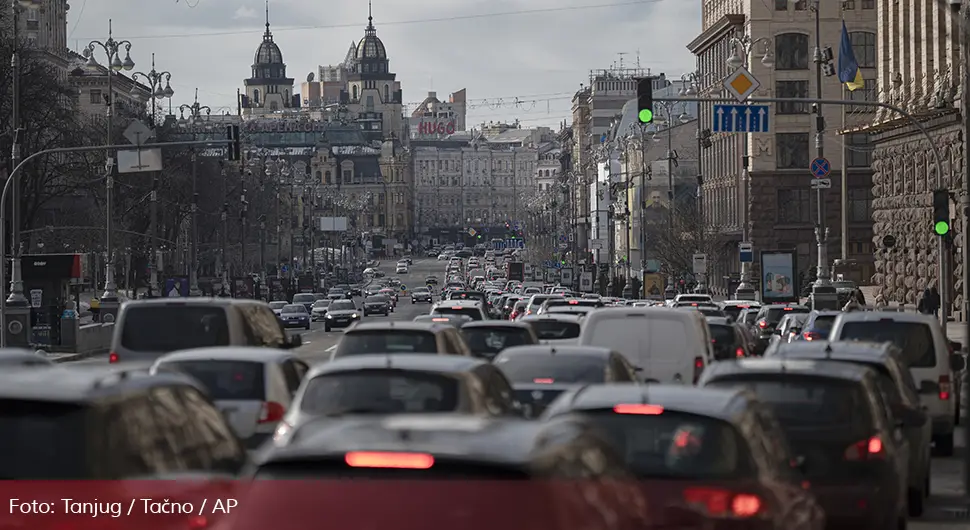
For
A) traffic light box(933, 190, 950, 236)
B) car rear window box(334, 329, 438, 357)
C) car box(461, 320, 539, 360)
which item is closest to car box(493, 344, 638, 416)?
car rear window box(334, 329, 438, 357)

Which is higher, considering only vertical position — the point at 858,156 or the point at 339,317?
the point at 858,156

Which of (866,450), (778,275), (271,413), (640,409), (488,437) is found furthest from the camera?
(778,275)

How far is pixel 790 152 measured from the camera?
308ft

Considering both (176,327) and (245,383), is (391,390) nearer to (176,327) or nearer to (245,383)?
(245,383)

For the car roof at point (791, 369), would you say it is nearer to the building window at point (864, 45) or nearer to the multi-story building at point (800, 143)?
the multi-story building at point (800, 143)

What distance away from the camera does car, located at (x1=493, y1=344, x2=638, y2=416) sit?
54.5ft

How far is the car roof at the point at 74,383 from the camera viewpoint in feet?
27.4

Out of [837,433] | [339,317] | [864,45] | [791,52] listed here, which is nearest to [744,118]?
A: [339,317]

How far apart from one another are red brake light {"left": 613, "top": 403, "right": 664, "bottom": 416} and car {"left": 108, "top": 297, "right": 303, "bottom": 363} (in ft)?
39.7

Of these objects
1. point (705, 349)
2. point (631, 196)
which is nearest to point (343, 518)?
point (705, 349)

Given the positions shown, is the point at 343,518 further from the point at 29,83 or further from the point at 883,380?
the point at 29,83

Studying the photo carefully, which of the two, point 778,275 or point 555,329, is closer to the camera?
point 555,329

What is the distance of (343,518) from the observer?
6250 mm

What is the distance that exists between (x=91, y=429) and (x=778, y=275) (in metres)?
54.2
